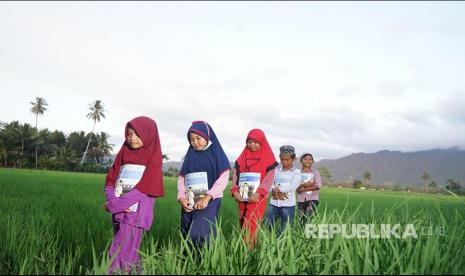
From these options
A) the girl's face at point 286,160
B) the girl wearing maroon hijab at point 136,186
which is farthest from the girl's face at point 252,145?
the girl wearing maroon hijab at point 136,186

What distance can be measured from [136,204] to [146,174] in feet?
0.83

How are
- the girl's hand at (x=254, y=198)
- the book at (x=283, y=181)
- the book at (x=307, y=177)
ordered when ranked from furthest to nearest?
the book at (x=307, y=177) → the book at (x=283, y=181) → the girl's hand at (x=254, y=198)

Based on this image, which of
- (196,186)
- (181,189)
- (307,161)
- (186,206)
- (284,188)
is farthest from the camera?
(307,161)

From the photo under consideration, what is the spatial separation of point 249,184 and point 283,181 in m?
0.77

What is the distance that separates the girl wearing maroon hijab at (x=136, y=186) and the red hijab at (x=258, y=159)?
1498 mm

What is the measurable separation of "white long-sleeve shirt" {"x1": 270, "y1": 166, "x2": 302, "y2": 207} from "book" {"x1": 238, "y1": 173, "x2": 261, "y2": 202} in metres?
0.56

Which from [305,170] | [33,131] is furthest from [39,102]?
[305,170]

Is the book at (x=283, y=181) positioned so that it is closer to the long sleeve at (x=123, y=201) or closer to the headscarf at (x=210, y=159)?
the headscarf at (x=210, y=159)

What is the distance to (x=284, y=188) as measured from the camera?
5.32 metres

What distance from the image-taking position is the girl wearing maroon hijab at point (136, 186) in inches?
132

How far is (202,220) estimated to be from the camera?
373 centimetres

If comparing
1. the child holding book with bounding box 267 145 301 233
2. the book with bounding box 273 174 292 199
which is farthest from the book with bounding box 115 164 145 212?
the book with bounding box 273 174 292 199

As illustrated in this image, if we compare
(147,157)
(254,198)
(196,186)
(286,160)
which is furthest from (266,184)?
(147,157)

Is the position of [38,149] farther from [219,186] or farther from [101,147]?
[219,186]
